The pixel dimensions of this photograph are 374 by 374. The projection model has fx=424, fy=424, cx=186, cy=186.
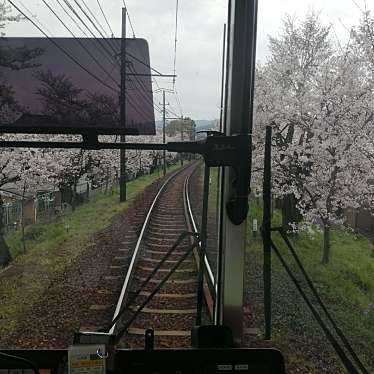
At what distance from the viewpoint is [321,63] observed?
15.7 ft

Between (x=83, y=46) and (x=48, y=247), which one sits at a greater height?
(x=83, y=46)

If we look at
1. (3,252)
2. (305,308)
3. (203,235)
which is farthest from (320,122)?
(3,252)

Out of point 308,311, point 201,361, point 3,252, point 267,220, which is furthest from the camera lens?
point 308,311

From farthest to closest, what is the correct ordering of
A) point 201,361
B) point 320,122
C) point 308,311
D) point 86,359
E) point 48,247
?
point 320,122, point 308,311, point 48,247, point 201,361, point 86,359

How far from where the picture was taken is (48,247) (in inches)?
67.5

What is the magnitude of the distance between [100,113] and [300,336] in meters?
1.44

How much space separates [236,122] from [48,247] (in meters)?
0.91

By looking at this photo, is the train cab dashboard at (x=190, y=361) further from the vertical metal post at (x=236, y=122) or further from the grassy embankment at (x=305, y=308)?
the grassy embankment at (x=305, y=308)

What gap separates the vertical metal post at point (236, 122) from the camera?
4.58 ft

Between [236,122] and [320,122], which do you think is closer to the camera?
[236,122]

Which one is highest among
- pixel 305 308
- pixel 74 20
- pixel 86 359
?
pixel 74 20

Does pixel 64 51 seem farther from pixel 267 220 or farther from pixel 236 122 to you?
pixel 267 220

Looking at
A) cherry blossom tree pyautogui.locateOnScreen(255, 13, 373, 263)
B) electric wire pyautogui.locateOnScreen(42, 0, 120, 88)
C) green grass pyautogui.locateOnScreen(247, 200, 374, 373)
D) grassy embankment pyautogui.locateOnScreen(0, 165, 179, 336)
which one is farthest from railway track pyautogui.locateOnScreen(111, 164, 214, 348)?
cherry blossom tree pyautogui.locateOnScreen(255, 13, 373, 263)

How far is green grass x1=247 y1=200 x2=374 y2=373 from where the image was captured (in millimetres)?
1623
